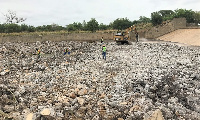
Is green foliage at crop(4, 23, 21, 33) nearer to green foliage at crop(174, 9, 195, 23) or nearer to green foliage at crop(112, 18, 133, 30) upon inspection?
green foliage at crop(112, 18, 133, 30)

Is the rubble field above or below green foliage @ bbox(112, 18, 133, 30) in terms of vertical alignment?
below

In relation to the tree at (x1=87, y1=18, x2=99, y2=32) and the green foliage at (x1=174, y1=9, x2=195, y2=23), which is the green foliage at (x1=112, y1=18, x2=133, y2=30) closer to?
the tree at (x1=87, y1=18, x2=99, y2=32)

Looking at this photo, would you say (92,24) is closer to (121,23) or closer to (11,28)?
(121,23)

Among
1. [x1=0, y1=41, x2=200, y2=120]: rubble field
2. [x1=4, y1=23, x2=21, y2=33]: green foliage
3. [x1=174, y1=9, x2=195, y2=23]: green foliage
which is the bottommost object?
[x1=0, y1=41, x2=200, y2=120]: rubble field

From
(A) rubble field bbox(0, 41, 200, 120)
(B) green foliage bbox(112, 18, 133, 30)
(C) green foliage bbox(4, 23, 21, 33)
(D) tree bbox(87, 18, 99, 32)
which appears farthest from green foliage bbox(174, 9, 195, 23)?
(A) rubble field bbox(0, 41, 200, 120)

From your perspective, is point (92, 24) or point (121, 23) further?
point (121, 23)

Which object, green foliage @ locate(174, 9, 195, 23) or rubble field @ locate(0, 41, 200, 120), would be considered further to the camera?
green foliage @ locate(174, 9, 195, 23)

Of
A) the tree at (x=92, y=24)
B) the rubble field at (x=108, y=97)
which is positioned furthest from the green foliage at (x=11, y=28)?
the rubble field at (x=108, y=97)

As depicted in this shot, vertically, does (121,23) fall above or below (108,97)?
above

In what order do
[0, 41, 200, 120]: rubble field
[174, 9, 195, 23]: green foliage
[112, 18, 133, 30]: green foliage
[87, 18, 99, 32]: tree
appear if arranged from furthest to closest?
[112, 18, 133, 30]: green foliage
[174, 9, 195, 23]: green foliage
[87, 18, 99, 32]: tree
[0, 41, 200, 120]: rubble field

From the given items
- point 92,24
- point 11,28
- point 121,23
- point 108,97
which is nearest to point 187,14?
point 121,23

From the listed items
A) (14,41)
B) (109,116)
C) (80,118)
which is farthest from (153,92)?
(14,41)

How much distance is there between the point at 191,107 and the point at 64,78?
705cm

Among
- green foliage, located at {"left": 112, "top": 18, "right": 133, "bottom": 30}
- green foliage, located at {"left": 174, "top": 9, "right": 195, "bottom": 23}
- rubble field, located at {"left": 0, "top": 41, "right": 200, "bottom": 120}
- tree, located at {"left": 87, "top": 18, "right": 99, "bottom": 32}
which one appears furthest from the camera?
green foliage, located at {"left": 112, "top": 18, "right": 133, "bottom": 30}
